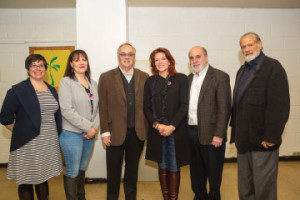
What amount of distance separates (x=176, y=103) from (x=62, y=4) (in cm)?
287

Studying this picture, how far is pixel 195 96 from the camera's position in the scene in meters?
2.10

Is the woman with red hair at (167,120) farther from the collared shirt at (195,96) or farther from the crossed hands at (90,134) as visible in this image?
the crossed hands at (90,134)

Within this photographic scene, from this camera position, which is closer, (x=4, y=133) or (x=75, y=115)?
(x=75, y=115)

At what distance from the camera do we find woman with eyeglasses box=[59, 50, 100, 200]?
1.97 m

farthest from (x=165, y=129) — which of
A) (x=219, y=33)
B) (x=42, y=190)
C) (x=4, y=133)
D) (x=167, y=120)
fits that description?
Answer: (x=4, y=133)

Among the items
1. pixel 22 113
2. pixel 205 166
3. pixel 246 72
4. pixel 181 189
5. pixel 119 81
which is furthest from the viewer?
pixel 181 189

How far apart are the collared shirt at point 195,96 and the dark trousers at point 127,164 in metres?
0.59

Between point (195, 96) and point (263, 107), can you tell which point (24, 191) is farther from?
point (263, 107)

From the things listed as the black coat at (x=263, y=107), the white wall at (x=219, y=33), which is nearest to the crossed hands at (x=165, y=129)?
the black coat at (x=263, y=107)

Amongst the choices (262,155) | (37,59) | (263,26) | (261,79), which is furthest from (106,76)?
(263,26)

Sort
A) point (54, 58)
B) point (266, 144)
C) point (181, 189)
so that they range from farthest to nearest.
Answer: point (54, 58), point (181, 189), point (266, 144)

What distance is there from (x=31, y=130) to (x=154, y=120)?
1107mm

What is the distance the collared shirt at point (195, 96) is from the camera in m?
2.09

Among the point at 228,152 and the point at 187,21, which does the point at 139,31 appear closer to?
the point at 187,21
